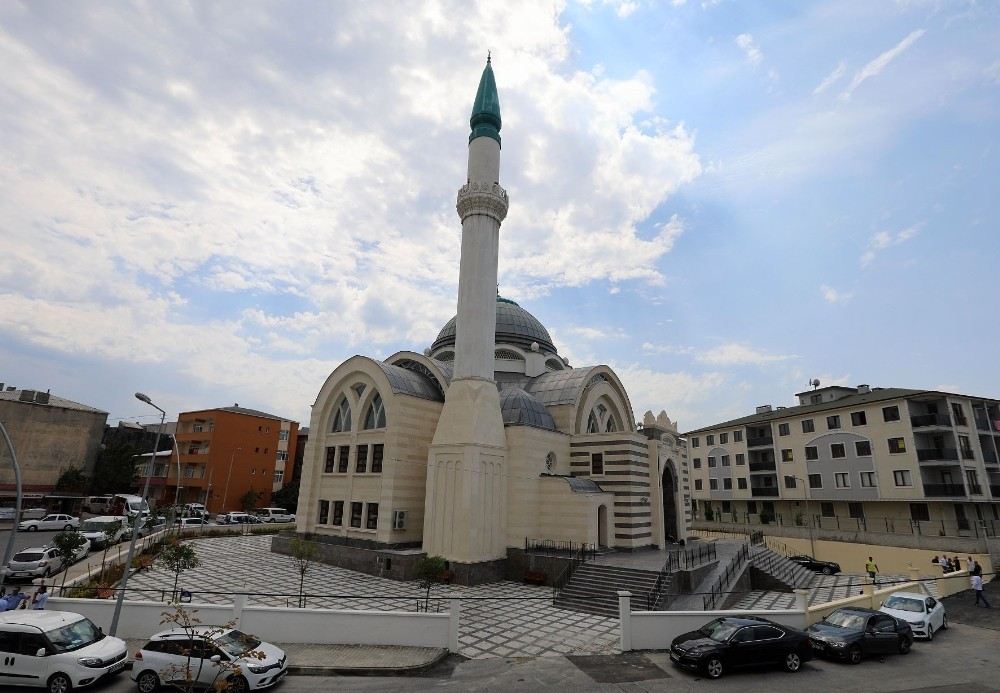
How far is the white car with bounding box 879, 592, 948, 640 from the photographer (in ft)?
52.5

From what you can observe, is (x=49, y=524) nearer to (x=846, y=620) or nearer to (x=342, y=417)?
(x=342, y=417)

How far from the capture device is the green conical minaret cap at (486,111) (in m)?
28.2

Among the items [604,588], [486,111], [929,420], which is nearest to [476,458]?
[604,588]

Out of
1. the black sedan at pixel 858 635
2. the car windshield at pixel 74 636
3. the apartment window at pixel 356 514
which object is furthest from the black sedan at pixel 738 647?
the apartment window at pixel 356 514

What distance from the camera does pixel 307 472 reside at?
3059 centimetres

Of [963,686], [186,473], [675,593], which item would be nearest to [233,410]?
[186,473]

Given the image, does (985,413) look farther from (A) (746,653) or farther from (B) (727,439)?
(A) (746,653)

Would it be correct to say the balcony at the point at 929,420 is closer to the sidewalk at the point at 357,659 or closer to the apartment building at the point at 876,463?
the apartment building at the point at 876,463

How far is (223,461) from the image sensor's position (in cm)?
5100

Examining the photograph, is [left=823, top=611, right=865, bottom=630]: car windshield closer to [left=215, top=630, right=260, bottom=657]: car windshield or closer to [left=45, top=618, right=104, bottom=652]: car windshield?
[left=215, top=630, right=260, bottom=657]: car windshield

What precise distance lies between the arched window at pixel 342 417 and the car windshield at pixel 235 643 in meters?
19.0

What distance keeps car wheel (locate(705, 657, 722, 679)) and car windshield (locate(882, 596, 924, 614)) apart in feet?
29.9

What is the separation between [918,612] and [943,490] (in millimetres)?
25095

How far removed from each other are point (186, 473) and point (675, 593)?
49.9 meters
